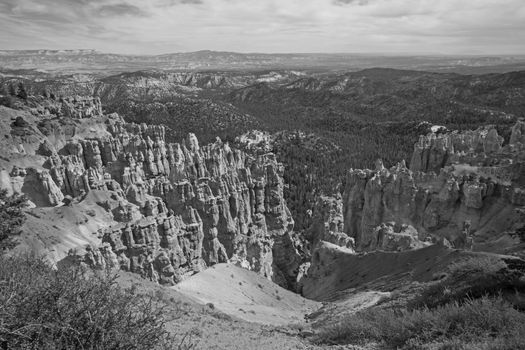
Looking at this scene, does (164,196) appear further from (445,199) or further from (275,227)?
(445,199)

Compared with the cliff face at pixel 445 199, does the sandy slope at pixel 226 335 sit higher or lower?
higher

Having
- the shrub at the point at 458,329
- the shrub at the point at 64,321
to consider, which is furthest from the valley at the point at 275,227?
the shrub at the point at 64,321

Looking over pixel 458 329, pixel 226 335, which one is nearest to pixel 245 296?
pixel 226 335

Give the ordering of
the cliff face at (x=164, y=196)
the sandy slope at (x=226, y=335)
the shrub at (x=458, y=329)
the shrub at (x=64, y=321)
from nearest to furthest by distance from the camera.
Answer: the shrub at (x=64, y=321) → the shrub at (x=458, y=329) → the sandy slope at (x=226, y=335) → the cliff face at (x=164, y=196)

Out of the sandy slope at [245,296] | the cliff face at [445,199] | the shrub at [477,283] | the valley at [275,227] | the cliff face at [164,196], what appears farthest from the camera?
the cliff face at [445,199]

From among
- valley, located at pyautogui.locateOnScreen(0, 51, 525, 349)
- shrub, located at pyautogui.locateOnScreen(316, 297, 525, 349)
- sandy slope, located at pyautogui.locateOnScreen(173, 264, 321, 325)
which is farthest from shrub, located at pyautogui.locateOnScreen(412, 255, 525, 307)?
sandy slope, located at pyautogui.locateOnScreen(173, 264, 321, 325)

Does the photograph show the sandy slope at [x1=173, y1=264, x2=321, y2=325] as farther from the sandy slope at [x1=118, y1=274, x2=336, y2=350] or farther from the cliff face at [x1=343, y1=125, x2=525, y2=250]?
the cliff face at [x1=343, y1=125, x2=525, y2=250]

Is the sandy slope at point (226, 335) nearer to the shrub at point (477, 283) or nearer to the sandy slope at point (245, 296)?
the shrub at point (477, 283)
